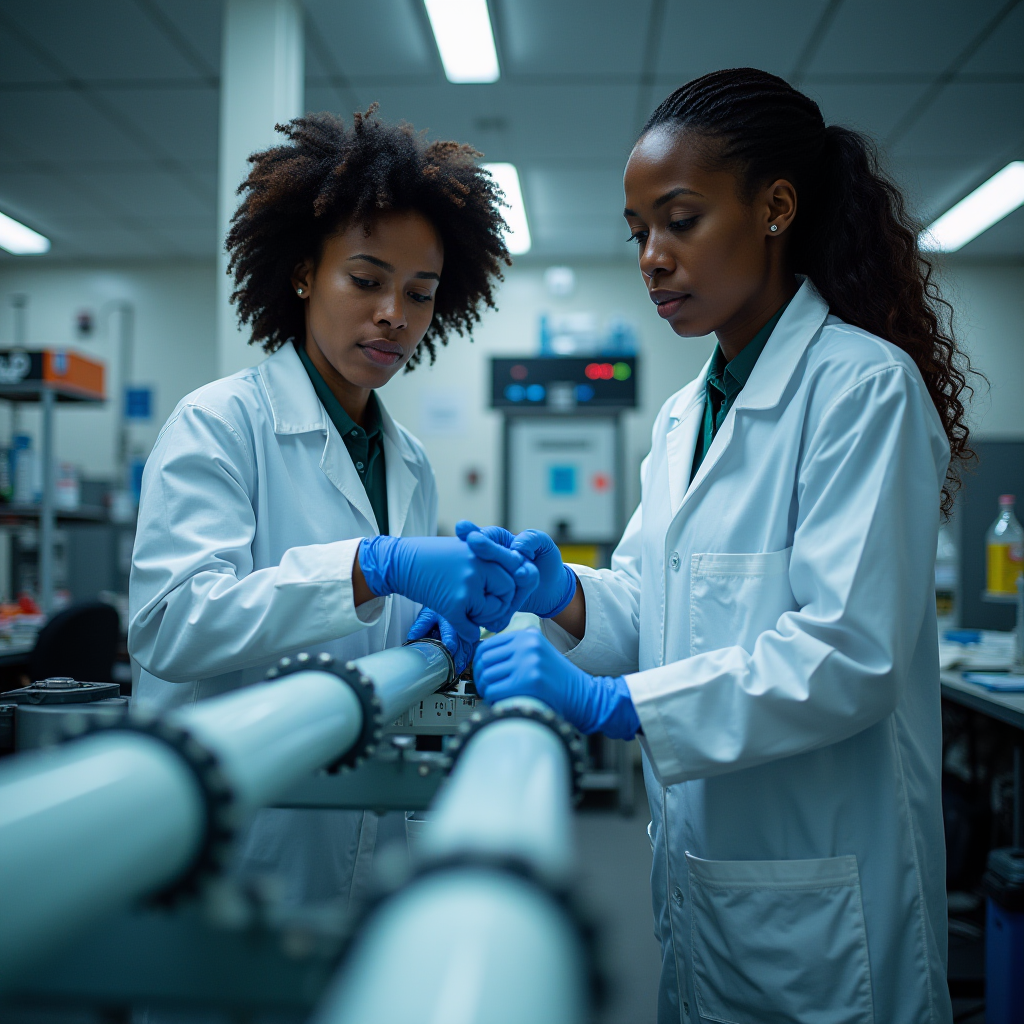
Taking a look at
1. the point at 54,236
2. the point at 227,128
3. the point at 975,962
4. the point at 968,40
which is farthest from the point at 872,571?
the point at 54,236

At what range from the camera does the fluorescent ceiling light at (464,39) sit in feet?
8.79

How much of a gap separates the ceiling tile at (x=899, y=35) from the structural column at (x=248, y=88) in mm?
1826

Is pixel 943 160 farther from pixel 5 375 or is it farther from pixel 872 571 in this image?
pixel 5 375

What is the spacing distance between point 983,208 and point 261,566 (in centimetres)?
424

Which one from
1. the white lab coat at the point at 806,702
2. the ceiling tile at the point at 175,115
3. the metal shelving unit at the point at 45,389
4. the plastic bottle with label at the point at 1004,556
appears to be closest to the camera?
the white lab coat at the point at 806,702

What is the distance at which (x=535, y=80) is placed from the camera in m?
3.08

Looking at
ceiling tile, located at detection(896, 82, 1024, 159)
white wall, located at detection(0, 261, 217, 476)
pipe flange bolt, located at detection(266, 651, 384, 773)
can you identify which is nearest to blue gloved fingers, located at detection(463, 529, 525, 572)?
pipe flange bolt, located at detection(266, 651, 384, 773)

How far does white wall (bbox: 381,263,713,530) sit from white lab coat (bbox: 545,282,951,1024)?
3796 millimetres

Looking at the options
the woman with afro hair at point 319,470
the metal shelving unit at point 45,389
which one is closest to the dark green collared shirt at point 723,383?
the woman with afro hair at point 319,470

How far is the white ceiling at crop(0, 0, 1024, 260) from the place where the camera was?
8.88ft

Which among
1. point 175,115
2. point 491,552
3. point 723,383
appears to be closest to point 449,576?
point 491,552

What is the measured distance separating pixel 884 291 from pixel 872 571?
369 mm

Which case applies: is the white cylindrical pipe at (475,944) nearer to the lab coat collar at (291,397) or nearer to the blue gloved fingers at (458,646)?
the blue gloved fingers at (458,646)

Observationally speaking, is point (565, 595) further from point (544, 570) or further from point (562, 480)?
point (562, 480)
